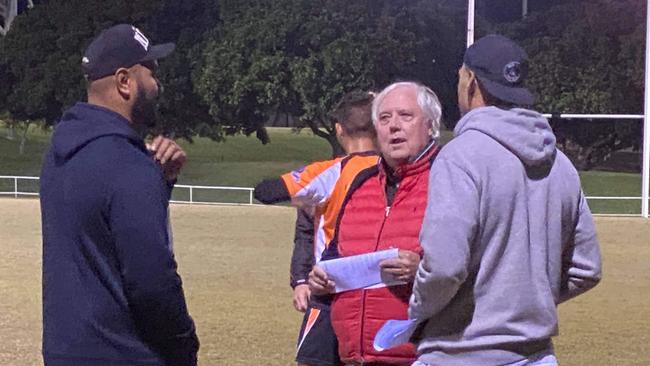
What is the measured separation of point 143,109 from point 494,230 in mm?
1107

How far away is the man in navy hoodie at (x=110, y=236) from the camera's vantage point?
3330mm

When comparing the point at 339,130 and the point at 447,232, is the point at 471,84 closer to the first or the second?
the point at 447,232

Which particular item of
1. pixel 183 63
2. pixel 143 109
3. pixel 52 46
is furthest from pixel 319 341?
pixel 52 46

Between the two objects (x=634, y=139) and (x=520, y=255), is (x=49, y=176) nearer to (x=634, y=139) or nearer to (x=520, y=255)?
(x=520, y=255)

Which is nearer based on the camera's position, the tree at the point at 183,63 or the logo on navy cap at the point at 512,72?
the logo on navy cap at the point at 512,72

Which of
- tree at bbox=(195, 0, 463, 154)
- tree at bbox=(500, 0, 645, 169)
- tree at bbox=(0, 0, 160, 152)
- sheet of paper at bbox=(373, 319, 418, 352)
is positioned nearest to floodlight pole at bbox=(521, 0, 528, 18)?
tree at bbox=(500, 0, 645, 169)

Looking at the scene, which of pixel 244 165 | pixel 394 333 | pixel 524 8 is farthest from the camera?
pixel 524 8

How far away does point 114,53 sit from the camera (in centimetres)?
357

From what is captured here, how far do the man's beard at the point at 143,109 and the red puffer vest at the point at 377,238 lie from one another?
838 mm

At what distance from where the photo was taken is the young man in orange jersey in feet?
15.0

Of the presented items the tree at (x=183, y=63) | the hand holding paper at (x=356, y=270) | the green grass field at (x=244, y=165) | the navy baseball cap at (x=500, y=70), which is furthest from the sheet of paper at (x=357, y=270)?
the tree at (x=183, y=63)

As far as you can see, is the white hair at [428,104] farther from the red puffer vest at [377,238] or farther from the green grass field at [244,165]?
the green grass field at [244,165]

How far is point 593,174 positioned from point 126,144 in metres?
36.6

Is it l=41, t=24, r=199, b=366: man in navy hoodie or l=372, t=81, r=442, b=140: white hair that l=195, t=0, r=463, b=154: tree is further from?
l=41, t=24, r=199, b=366: man in navy hoodie
